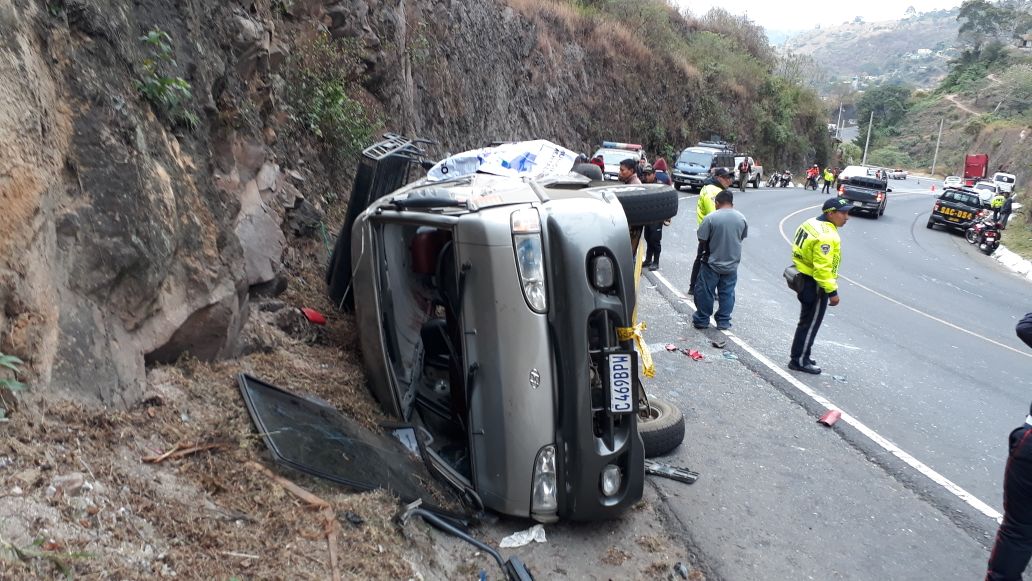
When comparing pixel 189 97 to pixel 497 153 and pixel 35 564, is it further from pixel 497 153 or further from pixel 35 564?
pixel 35 564

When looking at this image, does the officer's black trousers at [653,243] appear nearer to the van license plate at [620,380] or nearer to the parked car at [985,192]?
the van license plate at [620,380]

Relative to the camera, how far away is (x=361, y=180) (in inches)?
277

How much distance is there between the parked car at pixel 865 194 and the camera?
1277 inches

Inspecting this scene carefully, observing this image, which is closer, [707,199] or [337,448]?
[337,448]

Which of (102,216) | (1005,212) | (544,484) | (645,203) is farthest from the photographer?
(1005,212)

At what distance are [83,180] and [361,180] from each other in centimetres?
329

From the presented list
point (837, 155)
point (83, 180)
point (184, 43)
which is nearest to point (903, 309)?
point (184, 43)

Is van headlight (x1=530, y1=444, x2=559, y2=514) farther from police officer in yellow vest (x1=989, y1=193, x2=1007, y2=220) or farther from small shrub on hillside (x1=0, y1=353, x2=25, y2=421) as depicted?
police officer in yellow vest (x1=989, y1=193, x2=1007, y2=220)

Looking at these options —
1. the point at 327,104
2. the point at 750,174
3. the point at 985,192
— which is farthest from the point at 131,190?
the point at 750,174

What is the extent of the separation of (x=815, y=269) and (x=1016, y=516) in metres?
4.33

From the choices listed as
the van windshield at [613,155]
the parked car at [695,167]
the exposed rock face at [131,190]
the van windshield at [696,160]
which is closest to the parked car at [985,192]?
the parked car at [695,167]

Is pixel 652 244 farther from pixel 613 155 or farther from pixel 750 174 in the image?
pixel 750 174

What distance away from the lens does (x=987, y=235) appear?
26047mm

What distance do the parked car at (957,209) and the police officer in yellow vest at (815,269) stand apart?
82.2 feet
